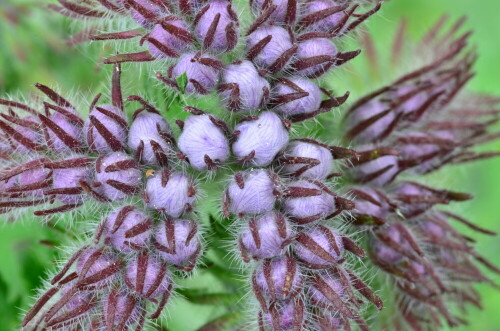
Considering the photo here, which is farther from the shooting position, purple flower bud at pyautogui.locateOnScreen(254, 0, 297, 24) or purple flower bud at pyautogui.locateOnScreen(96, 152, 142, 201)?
purple flower bud at pyautogui.locateOnScreen(254, 0, 297, 24)

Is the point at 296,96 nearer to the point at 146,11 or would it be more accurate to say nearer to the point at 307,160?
the point at 307,160

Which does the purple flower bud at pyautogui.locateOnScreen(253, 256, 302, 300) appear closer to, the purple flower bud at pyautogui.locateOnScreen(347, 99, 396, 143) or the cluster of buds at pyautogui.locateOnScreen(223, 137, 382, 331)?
the cluster of buds at pyautogui.locateOnScreen(223, 137, 382, 331)

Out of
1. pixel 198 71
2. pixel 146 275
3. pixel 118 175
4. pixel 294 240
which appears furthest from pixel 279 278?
pixel 198 71

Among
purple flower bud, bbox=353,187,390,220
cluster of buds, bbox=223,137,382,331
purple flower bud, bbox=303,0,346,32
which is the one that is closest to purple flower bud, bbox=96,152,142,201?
cluster of buds, bbox=223,137,382,331

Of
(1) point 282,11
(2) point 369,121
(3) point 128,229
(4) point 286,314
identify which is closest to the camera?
(3) point 128,229

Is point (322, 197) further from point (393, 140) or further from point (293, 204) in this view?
point (393, 140)

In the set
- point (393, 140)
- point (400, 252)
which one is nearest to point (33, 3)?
point (393, 140)
